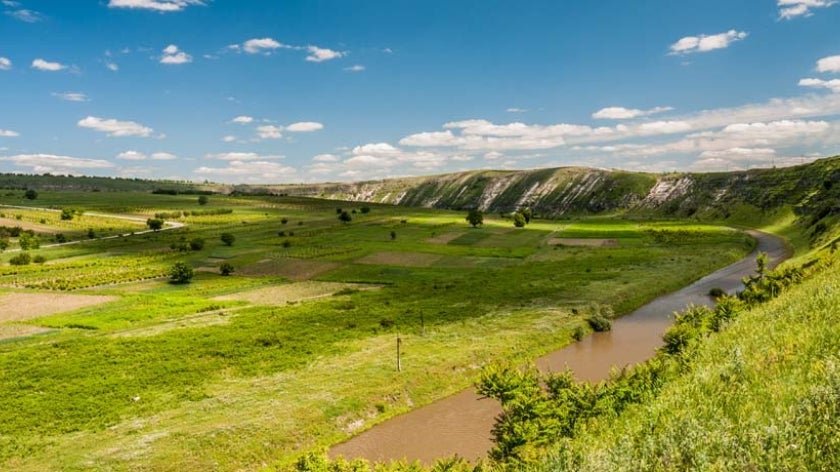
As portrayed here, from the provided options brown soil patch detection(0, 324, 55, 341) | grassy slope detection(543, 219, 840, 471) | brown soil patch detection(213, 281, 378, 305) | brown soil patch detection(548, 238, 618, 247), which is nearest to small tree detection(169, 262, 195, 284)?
brown soil patch detection(213, 281, 378, 305)

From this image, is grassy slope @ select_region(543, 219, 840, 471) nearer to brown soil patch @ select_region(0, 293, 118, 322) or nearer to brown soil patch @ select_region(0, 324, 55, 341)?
brown soil patch @ select_region(0, 324, 55, 341)

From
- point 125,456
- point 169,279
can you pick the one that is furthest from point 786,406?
point 169,279

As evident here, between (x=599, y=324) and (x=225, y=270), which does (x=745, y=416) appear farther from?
(x=225, y=270)

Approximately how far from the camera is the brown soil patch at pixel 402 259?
379 feet

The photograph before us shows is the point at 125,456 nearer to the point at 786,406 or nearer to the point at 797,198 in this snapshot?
the point at 786,406

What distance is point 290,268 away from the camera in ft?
363

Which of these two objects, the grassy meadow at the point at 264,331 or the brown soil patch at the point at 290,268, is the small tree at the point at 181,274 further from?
the brown soil patch at the point at 290,268

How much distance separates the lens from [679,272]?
332 ft

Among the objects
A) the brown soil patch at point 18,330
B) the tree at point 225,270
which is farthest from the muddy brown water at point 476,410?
the tree at point 225,270

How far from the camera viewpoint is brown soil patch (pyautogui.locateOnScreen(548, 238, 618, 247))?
141375mm

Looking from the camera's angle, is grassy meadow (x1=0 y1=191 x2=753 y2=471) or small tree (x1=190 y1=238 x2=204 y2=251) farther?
small tree (x1=190 y1=238 x2=204 y2=251)

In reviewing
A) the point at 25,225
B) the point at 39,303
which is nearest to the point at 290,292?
the point at 39,303

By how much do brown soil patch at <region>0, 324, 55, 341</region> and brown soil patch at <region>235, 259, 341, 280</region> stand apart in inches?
1686

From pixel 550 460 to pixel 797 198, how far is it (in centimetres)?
21174
